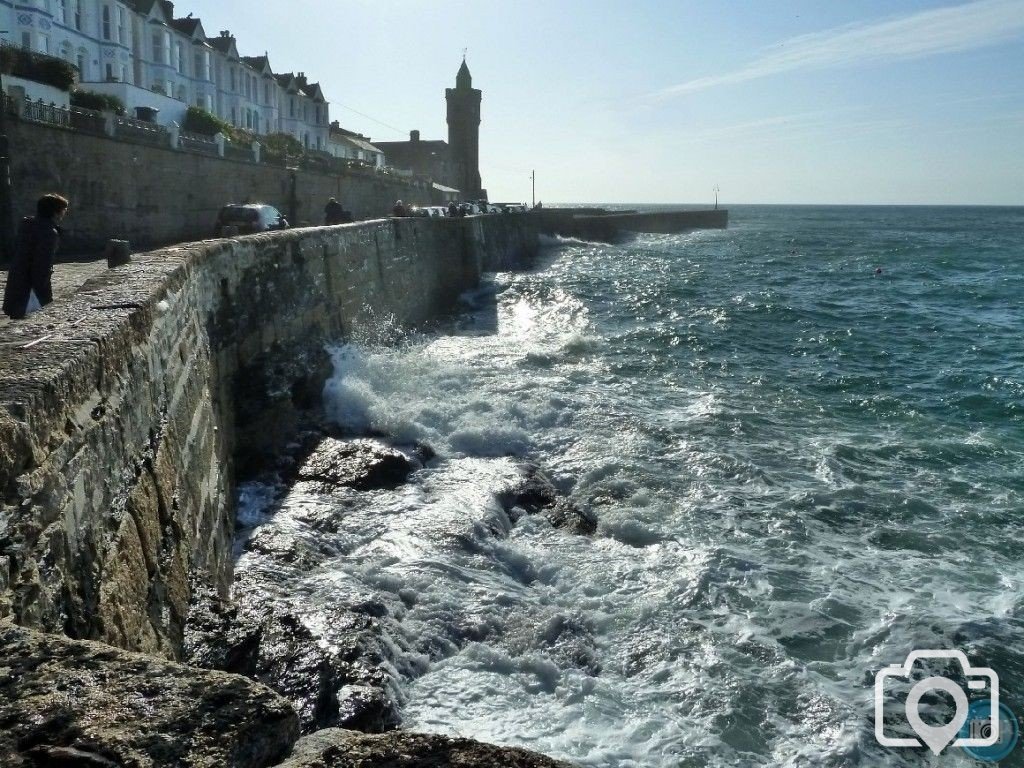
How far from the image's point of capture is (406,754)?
87.0 inches

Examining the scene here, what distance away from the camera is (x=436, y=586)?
764 centimetres

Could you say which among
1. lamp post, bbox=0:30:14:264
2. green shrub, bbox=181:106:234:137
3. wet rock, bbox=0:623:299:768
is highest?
green shrub, bbox=181:106:234:137

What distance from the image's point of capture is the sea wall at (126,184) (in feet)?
52.9

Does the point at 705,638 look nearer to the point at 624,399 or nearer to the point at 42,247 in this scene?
the point at 42,247

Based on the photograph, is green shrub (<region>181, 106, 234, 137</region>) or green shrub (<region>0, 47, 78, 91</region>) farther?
green shrub (<region>181, 106, 234, 137</region>)

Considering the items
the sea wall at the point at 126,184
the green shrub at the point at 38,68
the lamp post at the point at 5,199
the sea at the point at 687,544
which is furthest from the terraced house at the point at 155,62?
the sea at the point at 687,544

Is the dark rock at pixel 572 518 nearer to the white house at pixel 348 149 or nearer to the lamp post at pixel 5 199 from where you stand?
the lamp post at pixel 5 199

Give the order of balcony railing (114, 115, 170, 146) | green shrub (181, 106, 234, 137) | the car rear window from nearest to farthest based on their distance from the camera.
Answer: the car rear window < balcony railing (114, 115, 170, 146) < green shrub (181, 106, 234, 137)

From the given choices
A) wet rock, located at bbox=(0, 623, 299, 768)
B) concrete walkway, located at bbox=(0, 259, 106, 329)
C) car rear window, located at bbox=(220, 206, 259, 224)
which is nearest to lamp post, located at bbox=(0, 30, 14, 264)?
concrete walkway, located at bbox=(0, 259, 106, 329)

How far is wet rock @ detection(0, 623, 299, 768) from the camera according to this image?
1.90 m

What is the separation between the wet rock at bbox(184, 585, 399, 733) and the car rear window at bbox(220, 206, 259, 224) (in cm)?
1295

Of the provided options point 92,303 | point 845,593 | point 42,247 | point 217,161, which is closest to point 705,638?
point 845,593

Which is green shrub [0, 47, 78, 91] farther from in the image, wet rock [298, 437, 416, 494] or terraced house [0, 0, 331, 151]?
wet rock [298, 437, 416, 494]

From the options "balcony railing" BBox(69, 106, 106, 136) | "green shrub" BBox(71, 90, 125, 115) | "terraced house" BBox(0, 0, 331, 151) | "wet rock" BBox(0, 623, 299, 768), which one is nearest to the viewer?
"wet rock" BBox(0, 623, 299, 768)
